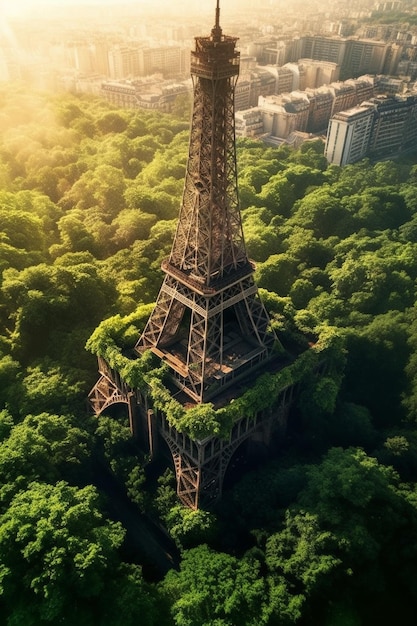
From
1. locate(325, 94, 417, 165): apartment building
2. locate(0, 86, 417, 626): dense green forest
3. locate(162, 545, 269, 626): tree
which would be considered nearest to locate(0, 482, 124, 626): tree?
locate(0, 86, 417, 626): dense green forest

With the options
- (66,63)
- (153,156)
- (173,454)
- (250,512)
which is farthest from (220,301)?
(66,63)

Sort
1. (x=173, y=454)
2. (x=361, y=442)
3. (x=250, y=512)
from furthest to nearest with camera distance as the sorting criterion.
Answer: (x=361, y=442) → (x=173, y=454) → (x=250, y=512)

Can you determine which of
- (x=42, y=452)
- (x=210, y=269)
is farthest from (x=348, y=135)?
(x=42, y=452)

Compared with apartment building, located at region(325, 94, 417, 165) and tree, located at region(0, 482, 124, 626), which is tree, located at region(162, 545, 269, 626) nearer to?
tree, located at region(0, 482, 124, 626)

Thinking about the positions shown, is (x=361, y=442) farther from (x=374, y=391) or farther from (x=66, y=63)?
(x=66, y=63)

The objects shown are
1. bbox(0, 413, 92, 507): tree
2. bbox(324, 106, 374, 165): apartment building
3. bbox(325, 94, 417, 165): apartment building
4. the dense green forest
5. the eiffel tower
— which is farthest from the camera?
bbox(325, 94, 417, 165): apartment building

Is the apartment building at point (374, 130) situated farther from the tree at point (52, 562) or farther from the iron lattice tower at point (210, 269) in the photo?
the tree at point (52, 562)
